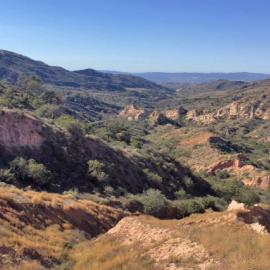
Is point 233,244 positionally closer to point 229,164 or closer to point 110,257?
point 110,257

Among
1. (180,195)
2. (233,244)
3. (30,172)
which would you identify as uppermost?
(233,244)

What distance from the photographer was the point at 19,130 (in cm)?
3828

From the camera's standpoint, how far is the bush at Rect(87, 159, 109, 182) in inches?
1423

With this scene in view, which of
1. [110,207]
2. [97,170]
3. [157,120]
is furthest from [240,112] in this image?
[110,207]

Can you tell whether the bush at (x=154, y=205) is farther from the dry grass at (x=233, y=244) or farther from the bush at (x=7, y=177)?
the dry grass at (x=233, y=244)

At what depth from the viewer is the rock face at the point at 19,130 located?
36.7m

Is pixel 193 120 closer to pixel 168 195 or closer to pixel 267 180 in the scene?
pixel 267 180

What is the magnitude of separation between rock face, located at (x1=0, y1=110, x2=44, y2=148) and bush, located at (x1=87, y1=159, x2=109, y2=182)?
16.8 ft

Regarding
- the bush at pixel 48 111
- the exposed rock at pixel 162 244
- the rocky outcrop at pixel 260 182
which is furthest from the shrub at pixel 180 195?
the rocky outcrop at pixel 260 182

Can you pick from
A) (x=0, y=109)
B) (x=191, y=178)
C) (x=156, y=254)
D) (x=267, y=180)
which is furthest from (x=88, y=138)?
(x=267, y=180)

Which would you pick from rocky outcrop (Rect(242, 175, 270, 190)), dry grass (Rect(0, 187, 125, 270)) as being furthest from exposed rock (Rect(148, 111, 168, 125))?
dry grass (Rect(0, 187, 125, 270))

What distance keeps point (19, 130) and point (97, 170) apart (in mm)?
8070

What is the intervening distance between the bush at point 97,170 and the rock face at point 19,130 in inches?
201

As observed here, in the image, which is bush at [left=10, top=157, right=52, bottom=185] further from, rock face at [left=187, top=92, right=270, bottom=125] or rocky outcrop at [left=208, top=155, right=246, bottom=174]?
rock face at [left=187, top=92, right=270, bottom=125]
